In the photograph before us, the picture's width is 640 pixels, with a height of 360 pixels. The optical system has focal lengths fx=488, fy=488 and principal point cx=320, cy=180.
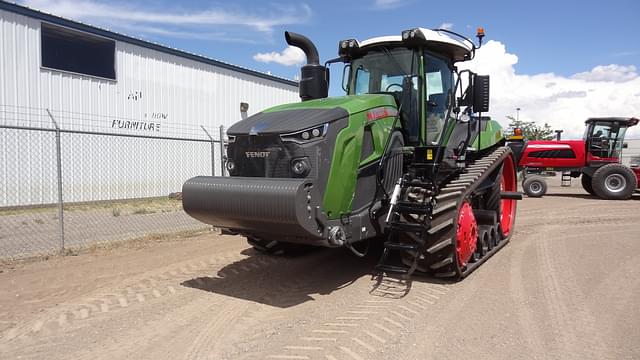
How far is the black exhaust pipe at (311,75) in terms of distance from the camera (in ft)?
21.1

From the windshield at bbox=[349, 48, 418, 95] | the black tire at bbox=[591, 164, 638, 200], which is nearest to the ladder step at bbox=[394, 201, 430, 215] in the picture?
the windshield at bbox=[349, 48, 418, 95]

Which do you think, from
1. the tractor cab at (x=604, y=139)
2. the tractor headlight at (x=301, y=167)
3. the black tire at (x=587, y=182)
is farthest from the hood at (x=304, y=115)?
the black tire at (x=587, y=182)

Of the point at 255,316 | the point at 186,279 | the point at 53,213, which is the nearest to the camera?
the point at 255,316

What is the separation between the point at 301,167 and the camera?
180 inches

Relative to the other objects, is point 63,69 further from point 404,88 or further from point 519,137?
point 519,137

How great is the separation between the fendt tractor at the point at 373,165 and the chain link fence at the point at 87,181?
3861 millimetres

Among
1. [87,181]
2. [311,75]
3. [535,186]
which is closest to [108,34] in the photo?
[87,181]

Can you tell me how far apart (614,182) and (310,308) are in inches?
579

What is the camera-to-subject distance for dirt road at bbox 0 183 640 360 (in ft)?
12.0

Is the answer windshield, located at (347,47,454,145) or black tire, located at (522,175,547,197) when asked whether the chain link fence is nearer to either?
windshield, located at (347,47,454,145)

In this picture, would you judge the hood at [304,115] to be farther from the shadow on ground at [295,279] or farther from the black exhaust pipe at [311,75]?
the shadow on ground at [295,279]

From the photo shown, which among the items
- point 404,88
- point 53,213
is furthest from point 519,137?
point 53,213

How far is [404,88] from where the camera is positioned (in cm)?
582

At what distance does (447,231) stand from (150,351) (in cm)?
313
